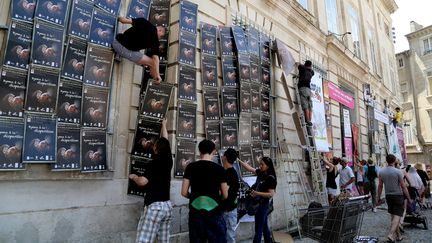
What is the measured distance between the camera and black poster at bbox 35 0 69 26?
378cm

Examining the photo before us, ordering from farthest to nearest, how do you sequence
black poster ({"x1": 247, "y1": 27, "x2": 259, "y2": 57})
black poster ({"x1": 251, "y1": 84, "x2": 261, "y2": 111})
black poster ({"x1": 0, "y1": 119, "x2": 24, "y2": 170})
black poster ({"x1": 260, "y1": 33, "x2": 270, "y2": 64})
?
black poster ({"x1": 260, "y1": 33, "x2": 270, "y2": 64}), black poster ({"x1": 247, "y1": 27, "x2": 259, "y2": 57}), black poster ({"x1": 251, "y1": 84, "x2": 261, "y2": 111}), black poster ({"x1": 0, "y1": 119, "x2": 24, "y2": 170})

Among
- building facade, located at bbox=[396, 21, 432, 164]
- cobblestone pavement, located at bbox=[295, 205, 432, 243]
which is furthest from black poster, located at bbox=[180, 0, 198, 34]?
building facade, located at bbox=[396, 21, 432, 164]

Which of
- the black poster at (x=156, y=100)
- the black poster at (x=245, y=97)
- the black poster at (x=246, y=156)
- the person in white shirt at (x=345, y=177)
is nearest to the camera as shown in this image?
the black poster at (x=156, y=100)

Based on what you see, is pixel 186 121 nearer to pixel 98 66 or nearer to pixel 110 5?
pixel 98 66

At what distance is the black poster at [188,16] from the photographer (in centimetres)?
554

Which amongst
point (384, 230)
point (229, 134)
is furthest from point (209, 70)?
point (384, 230)

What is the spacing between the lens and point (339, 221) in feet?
14.3

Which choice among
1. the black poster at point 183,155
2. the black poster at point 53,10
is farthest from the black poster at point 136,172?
the black poster at point 53,10

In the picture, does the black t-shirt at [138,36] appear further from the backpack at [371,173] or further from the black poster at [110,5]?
the backpack at [371,173]

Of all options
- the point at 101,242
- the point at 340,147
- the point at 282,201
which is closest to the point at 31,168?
the point at 101,242

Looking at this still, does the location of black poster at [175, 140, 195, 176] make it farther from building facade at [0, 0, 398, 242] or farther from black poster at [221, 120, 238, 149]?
black poster at [221, 120, 238, 149]

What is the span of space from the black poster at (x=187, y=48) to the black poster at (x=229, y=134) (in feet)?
4.38

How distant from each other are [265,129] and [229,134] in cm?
139

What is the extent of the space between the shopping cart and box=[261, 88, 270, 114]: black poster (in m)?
2.90
